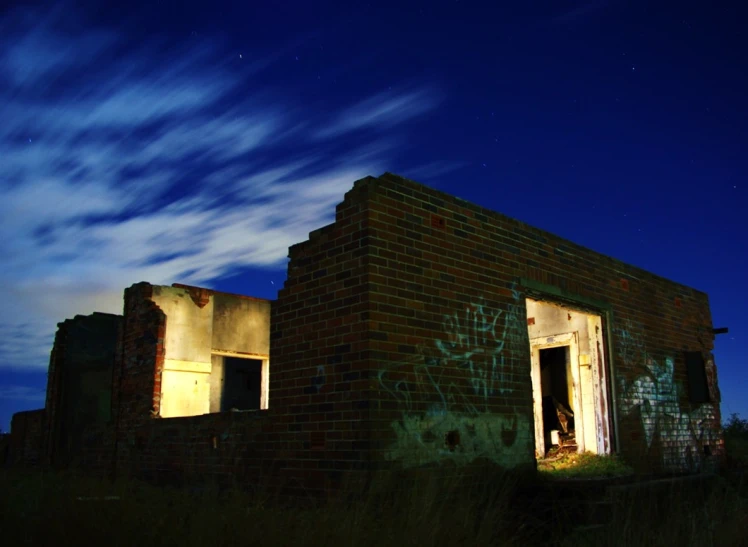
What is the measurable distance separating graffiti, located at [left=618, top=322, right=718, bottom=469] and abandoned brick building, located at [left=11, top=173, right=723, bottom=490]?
0.03m

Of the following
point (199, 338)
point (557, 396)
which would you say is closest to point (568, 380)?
point (557, 396)

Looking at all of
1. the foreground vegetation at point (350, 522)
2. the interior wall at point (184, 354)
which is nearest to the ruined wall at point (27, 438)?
the interior wall at point (184, 354)

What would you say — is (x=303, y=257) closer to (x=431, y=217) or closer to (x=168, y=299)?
(x=431, y=217)

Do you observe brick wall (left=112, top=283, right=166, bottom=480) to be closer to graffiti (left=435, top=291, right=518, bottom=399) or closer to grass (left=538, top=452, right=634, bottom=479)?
graffiti (left=435, top=291, right=518, bottom=399)

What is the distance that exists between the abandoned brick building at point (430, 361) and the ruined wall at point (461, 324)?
0.8 inches

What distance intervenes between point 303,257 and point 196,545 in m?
3.31

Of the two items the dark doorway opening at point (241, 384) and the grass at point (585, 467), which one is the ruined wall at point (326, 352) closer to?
the grass at point (585, 467)

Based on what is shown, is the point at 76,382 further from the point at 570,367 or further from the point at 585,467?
the point at 585,467

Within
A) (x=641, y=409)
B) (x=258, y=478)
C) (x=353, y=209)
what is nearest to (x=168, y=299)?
(x=258, y=478)

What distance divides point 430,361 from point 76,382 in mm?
10518

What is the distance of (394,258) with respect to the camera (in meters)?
6.21

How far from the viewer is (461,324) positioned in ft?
22.2

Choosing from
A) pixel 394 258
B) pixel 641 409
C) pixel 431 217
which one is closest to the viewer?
pixel 394 258

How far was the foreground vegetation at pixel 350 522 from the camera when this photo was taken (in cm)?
424
